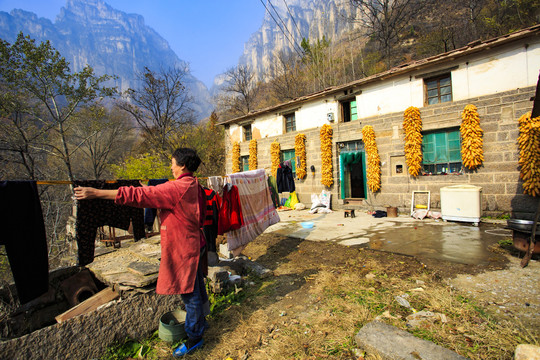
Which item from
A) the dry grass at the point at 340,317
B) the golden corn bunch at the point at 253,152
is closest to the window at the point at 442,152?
the dry grass at the point at 340,317

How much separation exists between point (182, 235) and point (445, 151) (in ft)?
30.3

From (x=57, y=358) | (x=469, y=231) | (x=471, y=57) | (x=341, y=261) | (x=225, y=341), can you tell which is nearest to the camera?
(x=57, y=358)

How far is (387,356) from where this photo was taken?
2.08m

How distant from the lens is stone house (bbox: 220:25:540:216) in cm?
707

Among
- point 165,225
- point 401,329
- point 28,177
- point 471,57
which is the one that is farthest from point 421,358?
point 28,177

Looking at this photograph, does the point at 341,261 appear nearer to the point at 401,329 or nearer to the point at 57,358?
the point at 401,329

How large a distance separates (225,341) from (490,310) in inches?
117

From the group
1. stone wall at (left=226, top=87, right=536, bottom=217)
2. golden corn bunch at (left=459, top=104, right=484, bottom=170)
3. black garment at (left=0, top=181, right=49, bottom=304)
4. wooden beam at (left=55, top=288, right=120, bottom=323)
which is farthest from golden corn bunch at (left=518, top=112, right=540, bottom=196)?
black garment at (left=0, top=181, right=49, bottom=304)

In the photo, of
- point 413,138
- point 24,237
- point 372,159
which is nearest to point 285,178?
point 372,159

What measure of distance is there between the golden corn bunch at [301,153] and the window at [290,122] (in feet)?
3.72

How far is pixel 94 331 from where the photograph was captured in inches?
96.8

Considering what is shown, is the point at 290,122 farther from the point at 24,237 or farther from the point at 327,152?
the point at 24,237

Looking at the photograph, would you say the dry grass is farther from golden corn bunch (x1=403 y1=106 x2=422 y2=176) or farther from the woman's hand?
golden corn bunch (x1=403 y1=106 x2=422 y2=176)

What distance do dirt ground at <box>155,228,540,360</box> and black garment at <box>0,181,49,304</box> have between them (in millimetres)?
1563
